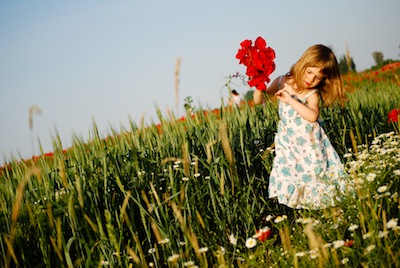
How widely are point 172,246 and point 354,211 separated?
1.09 m

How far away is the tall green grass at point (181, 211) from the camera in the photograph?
1.85 meters

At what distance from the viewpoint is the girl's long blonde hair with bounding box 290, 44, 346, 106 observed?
9.34 feet

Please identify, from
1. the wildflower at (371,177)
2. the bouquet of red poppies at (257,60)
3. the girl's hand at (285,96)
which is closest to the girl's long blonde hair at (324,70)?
the girl's hand at (285,96)

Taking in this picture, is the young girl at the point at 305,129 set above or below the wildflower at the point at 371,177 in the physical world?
above

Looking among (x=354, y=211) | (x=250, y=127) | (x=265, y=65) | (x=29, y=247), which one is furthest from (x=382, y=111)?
(x=29, y=247)

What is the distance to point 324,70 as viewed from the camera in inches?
113

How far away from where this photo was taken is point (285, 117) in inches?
115

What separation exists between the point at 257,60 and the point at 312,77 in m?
0.55

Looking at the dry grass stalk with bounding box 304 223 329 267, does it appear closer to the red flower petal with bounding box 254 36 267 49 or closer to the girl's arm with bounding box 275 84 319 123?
the girl's arm with bounding box 275 84 319 123

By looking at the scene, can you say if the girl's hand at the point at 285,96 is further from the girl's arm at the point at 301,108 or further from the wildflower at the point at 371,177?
the wildflower at the point at 371,177

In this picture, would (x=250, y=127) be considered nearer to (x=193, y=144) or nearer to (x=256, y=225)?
(x=193, y=144)

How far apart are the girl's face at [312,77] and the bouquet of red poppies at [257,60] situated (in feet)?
1.37

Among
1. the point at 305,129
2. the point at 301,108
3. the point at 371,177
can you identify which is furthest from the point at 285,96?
the point at 371,177

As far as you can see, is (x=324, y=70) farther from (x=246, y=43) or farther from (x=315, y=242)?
(x=315, y=242)
